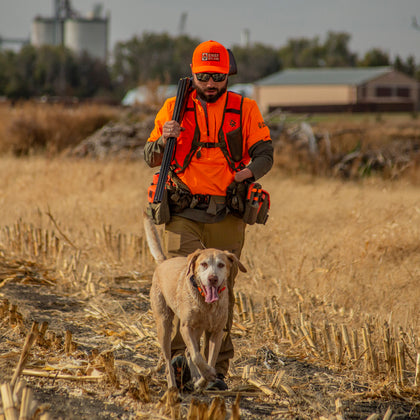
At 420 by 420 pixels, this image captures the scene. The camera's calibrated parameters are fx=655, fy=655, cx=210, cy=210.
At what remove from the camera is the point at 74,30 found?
393 ft

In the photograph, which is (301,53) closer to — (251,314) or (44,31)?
(44,31)

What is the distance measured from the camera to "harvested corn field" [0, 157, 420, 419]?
4492 millimetres

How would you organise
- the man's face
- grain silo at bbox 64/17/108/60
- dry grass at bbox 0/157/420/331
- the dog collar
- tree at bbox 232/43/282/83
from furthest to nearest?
1. grain silo at bbox 64/17/108/60
2. tree at bbox 232/43/282/83
3. dry grass at bbox 0/157/420/331
4. the man's face
5. the dog collar

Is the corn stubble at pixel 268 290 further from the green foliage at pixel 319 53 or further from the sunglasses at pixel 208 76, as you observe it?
the green foliage at pixel 319 53

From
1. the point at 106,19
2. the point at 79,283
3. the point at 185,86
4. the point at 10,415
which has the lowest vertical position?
the point at 79,283

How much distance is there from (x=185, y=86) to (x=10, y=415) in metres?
2.59

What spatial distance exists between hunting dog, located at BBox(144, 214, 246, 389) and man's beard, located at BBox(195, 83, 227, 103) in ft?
3.93

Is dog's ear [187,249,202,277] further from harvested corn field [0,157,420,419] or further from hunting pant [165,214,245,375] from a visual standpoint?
harvested corn field [0,157,420,419]

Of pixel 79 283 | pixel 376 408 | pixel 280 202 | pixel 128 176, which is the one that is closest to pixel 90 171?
pixel 128 176

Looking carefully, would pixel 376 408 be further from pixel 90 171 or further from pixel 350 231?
pixel 90 171

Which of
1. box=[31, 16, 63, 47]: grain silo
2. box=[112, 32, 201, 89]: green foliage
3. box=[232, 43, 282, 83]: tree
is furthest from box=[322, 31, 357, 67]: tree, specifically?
Answer: box=[31, 16, 63, 47]: grain silo

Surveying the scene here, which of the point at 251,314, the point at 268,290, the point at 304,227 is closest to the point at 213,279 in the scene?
the point at 251,314

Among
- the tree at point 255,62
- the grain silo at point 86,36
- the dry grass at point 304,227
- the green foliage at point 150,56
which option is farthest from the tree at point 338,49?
the dry grass at point 304,227

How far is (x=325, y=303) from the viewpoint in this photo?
7000mm
